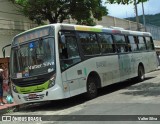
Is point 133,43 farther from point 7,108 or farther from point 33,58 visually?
point 7,108

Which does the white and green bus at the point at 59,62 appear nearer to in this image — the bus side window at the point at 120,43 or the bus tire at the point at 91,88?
the bus tire at the point at 91,88

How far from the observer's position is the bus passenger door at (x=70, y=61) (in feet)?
42.0

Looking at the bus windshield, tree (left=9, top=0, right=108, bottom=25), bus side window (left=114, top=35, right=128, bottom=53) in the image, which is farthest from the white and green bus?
tree (left=9, top=0, right=108, bottom=25)

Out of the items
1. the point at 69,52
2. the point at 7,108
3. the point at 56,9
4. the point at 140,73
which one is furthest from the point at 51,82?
the point at 56,9

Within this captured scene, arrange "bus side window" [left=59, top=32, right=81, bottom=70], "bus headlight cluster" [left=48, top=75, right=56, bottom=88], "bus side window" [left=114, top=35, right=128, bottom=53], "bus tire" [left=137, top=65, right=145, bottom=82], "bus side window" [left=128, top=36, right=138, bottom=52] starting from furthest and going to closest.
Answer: "bus tire" [left=137, top=65, right=145, bottom=82]
"bus side window" [left=128, top=36, right=138, bottom=52]
"bus side window" [left=114, top=35, right=128, bottom=53]
"bus side window" [left=59, top=32, right=81, bottom=70]
"bus headlight cluster" [left=48, top=75, right=56, bottom=88]

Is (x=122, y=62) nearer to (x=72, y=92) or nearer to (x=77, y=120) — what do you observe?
(x=72, y=92)

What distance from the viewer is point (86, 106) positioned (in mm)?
12531

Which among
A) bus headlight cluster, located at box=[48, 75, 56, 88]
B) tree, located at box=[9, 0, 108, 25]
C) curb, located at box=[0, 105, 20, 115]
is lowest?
curb, located at box=[0, 105, 20, 115]

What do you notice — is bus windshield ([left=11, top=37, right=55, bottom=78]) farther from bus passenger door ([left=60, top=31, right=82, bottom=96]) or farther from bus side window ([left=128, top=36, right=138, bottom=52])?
bus side window ([left=128, top=36, right=138, bottom=52])

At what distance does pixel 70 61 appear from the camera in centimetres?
1311

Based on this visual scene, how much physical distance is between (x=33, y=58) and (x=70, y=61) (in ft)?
4.44

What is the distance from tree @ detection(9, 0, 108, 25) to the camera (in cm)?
2214

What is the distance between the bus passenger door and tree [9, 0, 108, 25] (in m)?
8.68

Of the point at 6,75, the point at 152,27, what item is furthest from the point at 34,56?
the point at 152,27
